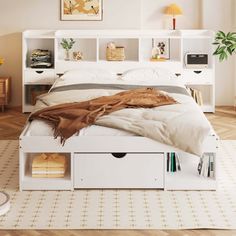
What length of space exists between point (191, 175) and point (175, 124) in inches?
14.9

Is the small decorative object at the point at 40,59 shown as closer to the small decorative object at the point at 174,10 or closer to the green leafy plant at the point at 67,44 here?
the green leafy plant at the point at 67,44

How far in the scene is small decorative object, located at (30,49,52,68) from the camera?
6543mm

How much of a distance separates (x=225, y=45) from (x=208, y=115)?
2.55ft

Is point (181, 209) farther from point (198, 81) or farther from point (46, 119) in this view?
point (198, 81)

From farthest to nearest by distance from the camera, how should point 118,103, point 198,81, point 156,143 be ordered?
point 198,81
point 118,103
point 156,143

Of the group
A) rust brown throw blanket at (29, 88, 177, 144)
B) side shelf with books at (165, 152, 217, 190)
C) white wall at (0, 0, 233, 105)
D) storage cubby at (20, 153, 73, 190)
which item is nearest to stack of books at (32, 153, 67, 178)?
storage cubby at (20, 153, 73, 190)

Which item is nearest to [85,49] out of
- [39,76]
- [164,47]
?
[39,76]

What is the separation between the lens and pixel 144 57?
690 centimetres

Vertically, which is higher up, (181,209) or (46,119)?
(46,119)

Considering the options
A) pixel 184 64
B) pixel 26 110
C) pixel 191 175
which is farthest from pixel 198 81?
pixel 191 175

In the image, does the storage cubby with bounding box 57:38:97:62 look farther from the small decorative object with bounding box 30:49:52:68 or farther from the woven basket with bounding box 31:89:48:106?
the woven basket with bounding box 31:89:48:106

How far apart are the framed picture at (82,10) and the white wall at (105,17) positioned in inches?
2.2

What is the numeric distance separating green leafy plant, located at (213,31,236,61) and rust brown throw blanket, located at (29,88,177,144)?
1.67 metres

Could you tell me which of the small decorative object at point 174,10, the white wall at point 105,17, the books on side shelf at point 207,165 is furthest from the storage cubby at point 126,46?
the books on side shelf at point 207,165
